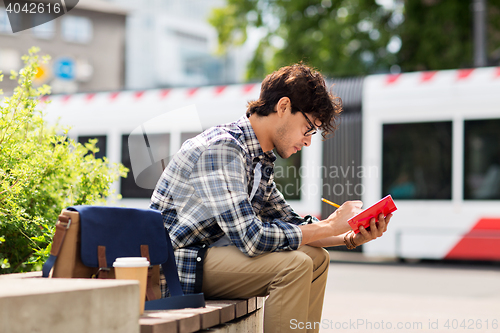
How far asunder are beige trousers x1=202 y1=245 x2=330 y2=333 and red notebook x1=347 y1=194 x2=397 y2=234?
0.99 feet

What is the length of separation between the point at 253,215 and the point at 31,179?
4.52ft

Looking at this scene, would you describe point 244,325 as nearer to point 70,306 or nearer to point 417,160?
point 70,306

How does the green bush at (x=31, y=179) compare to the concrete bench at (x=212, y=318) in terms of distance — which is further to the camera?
the green bush at (x=31, y=179)

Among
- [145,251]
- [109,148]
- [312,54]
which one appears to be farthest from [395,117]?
[145,251]

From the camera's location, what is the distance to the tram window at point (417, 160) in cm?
844

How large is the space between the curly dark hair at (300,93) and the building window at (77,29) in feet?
129

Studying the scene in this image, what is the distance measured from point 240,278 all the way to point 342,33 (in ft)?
40.0

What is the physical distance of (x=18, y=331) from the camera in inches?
67.4

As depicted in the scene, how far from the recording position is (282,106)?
2734 millimetres

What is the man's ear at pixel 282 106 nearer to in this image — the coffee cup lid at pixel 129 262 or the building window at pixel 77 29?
the coffee cup lid at pixel 129 262

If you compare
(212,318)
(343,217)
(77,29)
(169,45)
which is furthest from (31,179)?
(169,45)

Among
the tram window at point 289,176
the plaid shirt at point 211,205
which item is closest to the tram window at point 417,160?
the tram window at point 289,176

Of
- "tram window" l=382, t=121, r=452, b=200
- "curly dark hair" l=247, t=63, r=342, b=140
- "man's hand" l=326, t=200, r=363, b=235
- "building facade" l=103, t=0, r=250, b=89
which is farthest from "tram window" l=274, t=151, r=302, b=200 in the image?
"building facade" l=103, t=0, r=250, b=89

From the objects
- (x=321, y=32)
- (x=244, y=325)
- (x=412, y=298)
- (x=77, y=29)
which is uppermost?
(x=77, y=29)
